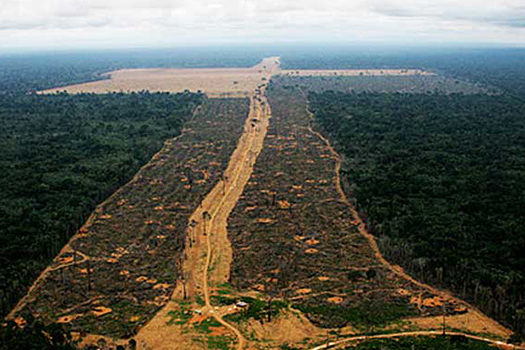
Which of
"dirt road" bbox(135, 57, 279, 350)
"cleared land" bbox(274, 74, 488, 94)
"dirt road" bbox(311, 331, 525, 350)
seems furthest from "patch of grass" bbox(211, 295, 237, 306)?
"cleared land" bbox(274, 74, 488, 94)

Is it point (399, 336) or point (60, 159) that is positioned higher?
point (60, 159)

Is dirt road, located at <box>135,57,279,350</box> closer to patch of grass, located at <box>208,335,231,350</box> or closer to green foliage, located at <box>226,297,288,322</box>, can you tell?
patch of grass, located at <box>208,335,231,350</box>

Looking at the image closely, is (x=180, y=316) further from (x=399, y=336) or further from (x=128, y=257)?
(x=399, y=336)

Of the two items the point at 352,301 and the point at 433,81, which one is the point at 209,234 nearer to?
the point at 352,301

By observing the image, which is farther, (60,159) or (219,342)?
(60,159)

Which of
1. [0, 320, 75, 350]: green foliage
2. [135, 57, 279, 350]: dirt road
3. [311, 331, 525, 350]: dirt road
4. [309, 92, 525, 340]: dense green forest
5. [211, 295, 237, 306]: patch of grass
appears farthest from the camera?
[309, 92, 525, 340]: dense green forest

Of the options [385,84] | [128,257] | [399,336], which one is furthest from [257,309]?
[385,84]
